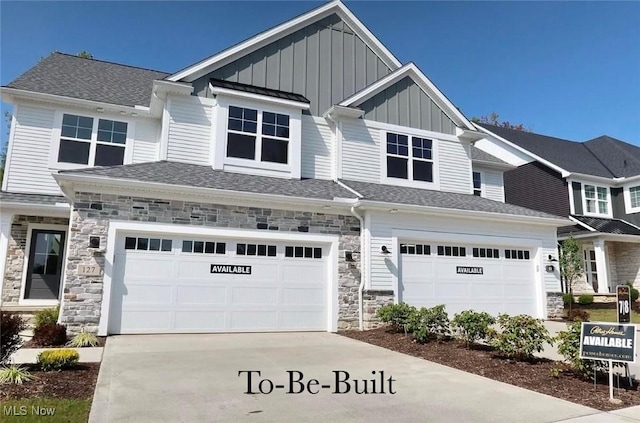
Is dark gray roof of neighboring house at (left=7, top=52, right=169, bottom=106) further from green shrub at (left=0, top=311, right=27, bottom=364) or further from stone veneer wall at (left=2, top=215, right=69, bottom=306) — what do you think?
green shrub at (left=0, top=311, right=27, bottom=364)

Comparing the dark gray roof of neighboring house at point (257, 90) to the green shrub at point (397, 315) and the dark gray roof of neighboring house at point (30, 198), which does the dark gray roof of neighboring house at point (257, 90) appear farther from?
the green shrub at point (397, 315)

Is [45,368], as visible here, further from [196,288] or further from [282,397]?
[196,288]

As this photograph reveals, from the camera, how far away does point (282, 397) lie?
5.29 m

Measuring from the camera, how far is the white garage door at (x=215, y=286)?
9.88 metres

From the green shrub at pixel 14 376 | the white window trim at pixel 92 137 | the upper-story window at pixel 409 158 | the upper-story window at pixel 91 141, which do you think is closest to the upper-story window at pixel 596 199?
the upper-story window at pixel 409 158

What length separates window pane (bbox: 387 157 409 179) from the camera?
1453cm

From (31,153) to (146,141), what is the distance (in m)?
3.35

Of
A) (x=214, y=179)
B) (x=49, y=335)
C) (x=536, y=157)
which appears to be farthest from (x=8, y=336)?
(x=536, y=157)

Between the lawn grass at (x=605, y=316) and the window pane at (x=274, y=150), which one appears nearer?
the window pane at (x=274, y=150)

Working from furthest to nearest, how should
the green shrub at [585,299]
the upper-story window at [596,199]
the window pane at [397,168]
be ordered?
the upper-story window at [596,199] → the green shrub at [585,299] → the window pane at [397,168]

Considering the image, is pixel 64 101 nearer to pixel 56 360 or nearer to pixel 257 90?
pixel 257 90

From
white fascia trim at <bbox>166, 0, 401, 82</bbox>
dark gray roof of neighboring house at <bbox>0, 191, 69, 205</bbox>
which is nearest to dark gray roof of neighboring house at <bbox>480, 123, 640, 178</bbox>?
white fascia trim at <bbox>166, 0, 401, 82</bbox>

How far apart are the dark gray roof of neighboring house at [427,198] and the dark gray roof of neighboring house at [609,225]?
27.9 ft

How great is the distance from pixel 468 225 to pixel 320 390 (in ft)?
29.4
